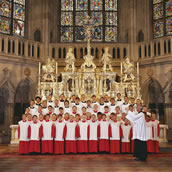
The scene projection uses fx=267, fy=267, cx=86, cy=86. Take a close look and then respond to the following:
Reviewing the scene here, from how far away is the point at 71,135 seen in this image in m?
8.46

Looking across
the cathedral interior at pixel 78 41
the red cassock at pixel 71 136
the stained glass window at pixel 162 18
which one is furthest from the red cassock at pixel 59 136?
the stained glass window at pixel 162 18

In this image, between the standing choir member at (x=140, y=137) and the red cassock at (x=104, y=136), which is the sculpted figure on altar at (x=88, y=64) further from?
the standing choir member at (x=140, y=137)

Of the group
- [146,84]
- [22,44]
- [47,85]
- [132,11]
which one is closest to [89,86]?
[47,85]

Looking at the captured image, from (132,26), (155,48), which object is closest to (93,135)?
(155,48)

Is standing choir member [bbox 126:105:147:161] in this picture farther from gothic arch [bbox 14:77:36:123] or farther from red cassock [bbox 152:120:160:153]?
gothic arch [bbox 14:77:36:123]

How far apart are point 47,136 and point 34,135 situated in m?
0.42

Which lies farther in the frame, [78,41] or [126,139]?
[78,41]

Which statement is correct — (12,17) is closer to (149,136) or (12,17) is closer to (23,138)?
(23,138)

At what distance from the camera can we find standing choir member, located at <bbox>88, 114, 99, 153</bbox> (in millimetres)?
8428

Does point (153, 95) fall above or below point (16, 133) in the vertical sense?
above

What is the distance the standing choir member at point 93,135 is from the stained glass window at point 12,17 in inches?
361

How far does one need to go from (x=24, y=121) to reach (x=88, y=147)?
2.23 metres

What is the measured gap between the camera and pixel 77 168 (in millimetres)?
6008

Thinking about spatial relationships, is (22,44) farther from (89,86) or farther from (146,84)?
(146,84)
